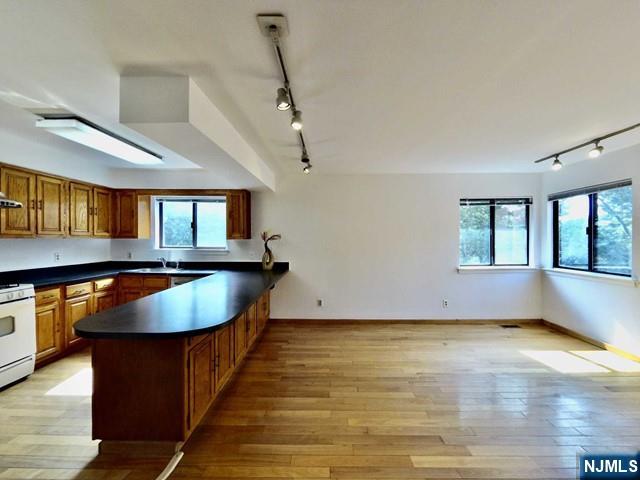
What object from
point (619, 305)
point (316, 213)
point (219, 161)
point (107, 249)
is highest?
point (219, 161)

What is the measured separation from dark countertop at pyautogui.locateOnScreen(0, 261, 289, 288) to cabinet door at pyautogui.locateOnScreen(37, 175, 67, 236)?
54 cm

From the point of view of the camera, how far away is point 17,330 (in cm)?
282

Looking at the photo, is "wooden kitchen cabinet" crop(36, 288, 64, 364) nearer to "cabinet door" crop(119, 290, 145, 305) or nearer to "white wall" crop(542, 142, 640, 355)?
"cabinet door" crop(119, 290, 145, 305)

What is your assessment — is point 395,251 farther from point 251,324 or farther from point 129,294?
point 129,294

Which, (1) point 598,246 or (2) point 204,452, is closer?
(2) point 204,452

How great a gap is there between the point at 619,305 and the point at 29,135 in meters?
6.88

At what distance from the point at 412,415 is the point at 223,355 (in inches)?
61.9

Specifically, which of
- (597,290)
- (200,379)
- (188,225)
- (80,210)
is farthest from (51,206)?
(597,290)

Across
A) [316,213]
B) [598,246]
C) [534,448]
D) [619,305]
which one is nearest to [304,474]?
[534,448]

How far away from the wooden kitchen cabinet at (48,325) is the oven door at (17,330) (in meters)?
0.13

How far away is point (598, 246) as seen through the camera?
12.9 feet

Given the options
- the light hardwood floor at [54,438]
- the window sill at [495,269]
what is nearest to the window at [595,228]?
the window sill at [495,269]

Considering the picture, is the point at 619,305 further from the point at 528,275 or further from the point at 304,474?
the point at 304,474

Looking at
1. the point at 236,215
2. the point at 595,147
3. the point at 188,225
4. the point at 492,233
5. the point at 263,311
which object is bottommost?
the point at 263,311
